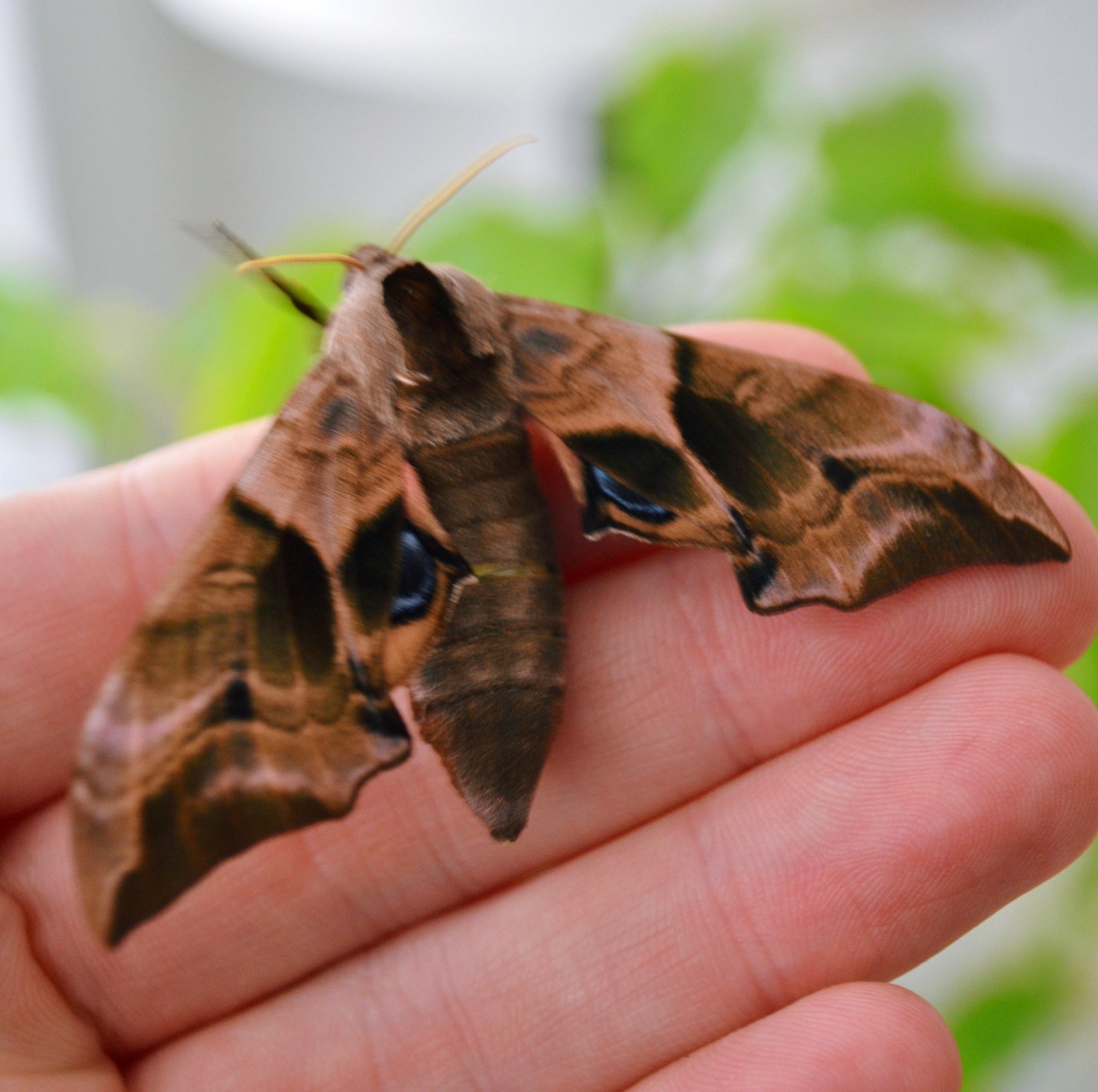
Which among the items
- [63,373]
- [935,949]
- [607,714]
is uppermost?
[63,373]

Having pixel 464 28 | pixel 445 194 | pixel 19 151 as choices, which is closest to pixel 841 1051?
pixel 445 194

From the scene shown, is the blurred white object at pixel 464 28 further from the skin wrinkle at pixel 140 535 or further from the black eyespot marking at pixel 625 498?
the skin wrinkle at pixel 140 535

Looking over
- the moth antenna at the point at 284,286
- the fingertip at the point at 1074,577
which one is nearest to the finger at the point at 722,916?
the fingertip at the point at 1074,577

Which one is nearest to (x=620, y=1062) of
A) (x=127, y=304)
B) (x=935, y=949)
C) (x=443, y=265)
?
(x=935, y=949)

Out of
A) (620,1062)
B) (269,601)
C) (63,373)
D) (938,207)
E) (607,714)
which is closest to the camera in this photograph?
(269,601)

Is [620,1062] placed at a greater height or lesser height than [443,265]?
lesser

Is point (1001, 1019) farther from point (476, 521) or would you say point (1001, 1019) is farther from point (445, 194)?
point (445, 194)

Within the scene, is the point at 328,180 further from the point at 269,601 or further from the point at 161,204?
the point at 269,601
